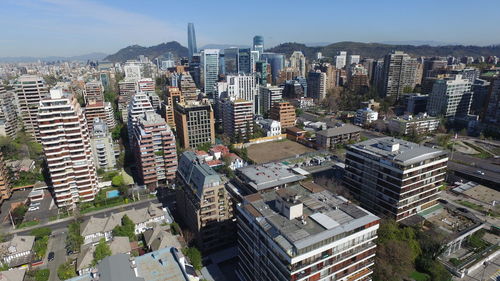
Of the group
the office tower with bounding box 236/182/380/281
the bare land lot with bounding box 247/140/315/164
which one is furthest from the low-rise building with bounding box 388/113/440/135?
the office tower with bounding box 236/182/380/281

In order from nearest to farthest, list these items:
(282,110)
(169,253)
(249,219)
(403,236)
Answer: (249,219)
(169,253)
(403,236)
(282,110)

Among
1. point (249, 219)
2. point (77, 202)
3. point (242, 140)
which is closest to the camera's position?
point (249, 219)

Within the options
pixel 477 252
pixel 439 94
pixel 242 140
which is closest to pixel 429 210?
pixel 477 252

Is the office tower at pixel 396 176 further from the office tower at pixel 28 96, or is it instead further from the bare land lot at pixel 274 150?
the office tower at pixel 28 96

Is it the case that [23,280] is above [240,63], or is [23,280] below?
below

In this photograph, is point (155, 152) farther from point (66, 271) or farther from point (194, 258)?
point (194, 258)

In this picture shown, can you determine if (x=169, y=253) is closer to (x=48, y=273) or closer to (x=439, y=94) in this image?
(x=48, y=273)

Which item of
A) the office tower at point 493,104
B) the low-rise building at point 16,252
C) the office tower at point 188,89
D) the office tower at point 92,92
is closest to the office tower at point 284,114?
the office tower at point 188,89
